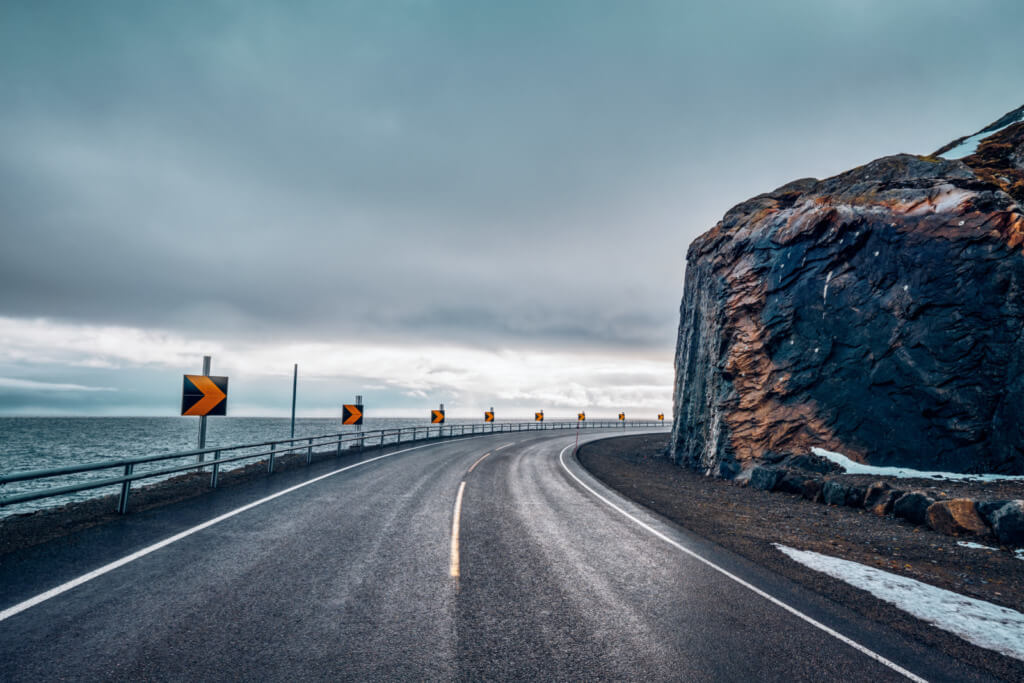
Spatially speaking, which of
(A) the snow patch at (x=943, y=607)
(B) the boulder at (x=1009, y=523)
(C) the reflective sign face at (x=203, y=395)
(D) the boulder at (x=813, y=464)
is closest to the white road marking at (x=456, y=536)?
(A) the snow patch at (x=943, y=607)

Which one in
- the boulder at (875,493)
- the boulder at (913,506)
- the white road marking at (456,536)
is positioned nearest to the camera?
the white road marking at (456,536)

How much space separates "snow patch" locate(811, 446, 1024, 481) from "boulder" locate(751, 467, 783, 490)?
1.76 meters

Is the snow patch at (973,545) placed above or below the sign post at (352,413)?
below

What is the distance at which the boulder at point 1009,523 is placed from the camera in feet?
27.3

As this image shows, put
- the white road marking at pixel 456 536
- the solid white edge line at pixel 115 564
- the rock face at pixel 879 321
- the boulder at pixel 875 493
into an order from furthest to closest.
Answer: the rock face at pixel 879 321, the boulder at pixel 875 493, the white road marking at pixel 456 536, the solid white edge line at pixel 115 564

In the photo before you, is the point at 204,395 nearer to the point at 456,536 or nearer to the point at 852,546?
the point at 456,536

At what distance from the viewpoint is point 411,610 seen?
193 inches

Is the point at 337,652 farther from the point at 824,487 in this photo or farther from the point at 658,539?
the point at 824,487

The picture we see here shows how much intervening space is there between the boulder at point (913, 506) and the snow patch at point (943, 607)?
421cm

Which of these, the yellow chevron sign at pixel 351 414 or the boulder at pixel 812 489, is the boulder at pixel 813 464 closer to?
the boulder at pixel 812 489

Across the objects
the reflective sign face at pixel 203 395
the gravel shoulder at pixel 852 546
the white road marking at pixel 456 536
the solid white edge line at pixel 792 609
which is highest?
the reflective sign face at pixel 203 395

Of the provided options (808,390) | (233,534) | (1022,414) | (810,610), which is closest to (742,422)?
(808,390)

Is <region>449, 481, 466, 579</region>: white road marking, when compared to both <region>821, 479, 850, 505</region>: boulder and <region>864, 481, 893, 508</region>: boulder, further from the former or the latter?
<region>864, 481, 893, 508</region>: boulder

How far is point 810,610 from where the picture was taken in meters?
5.41
